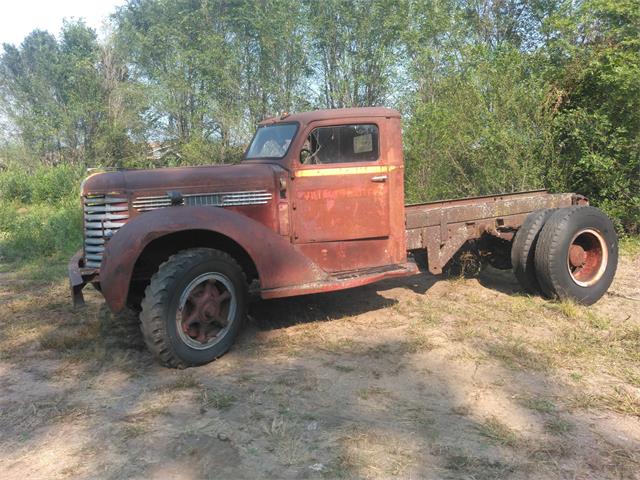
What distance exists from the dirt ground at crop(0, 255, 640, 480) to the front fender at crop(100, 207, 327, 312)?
0.56m

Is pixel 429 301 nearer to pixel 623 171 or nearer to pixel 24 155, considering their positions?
pixel 623 171

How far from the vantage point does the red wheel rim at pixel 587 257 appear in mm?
5414

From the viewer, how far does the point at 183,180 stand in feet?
14.1

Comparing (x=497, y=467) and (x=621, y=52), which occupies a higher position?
(x=621, y=52)

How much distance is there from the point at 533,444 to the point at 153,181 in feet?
10.6

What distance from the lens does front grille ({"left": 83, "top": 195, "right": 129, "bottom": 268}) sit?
417cm

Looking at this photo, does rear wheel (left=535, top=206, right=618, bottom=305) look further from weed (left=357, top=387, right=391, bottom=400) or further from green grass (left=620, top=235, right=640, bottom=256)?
weed (left=357, top=387, right=391, bottom=400)

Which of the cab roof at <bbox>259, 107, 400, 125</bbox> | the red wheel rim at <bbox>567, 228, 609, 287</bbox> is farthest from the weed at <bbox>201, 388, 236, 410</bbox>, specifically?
the red wheel rim at <bbox>567, 228, 609, 287</bbox>

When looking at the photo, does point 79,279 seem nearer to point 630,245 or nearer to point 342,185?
point 342,185

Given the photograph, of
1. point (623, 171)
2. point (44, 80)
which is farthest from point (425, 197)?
point (44, 80)

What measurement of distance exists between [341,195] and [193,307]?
1.60 metres

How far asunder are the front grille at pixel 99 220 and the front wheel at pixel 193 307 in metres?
0.66

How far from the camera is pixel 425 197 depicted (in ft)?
29.8

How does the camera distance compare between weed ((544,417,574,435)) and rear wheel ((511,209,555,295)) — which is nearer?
weed ((544,417,574,435))
